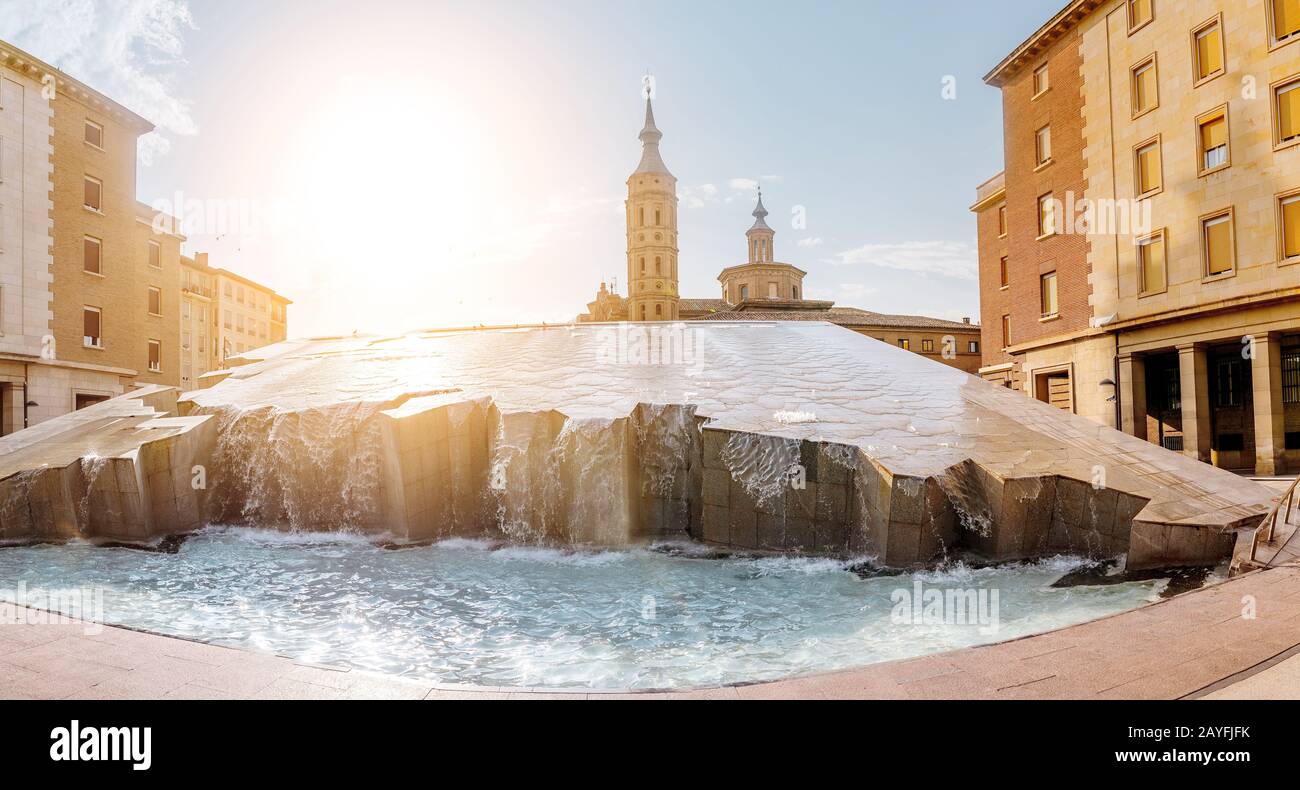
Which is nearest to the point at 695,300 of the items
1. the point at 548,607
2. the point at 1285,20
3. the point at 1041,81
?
the point at 1041,81

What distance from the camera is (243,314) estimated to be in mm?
54031

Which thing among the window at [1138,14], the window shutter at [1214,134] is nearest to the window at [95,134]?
the window at [1138,14]

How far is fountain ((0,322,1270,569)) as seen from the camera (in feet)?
21.9

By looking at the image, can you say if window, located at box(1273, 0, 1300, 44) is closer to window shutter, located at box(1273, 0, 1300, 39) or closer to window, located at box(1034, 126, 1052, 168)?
window shutter, located at box(1273, 0, 1300, 39)

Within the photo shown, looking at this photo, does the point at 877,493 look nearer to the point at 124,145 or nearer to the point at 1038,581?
the point at 1038,581

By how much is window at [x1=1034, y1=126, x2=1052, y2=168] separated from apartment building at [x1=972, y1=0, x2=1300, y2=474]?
7cm

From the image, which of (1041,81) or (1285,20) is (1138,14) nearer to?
(1041,81)

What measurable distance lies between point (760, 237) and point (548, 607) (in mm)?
83261

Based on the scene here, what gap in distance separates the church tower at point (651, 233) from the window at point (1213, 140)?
53.8 metres

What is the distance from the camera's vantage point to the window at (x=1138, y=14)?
19.1m

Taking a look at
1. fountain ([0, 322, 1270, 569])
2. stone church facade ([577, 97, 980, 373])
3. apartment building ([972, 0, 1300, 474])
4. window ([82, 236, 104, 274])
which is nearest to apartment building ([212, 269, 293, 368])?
window ([82, 236, 104, 274])
